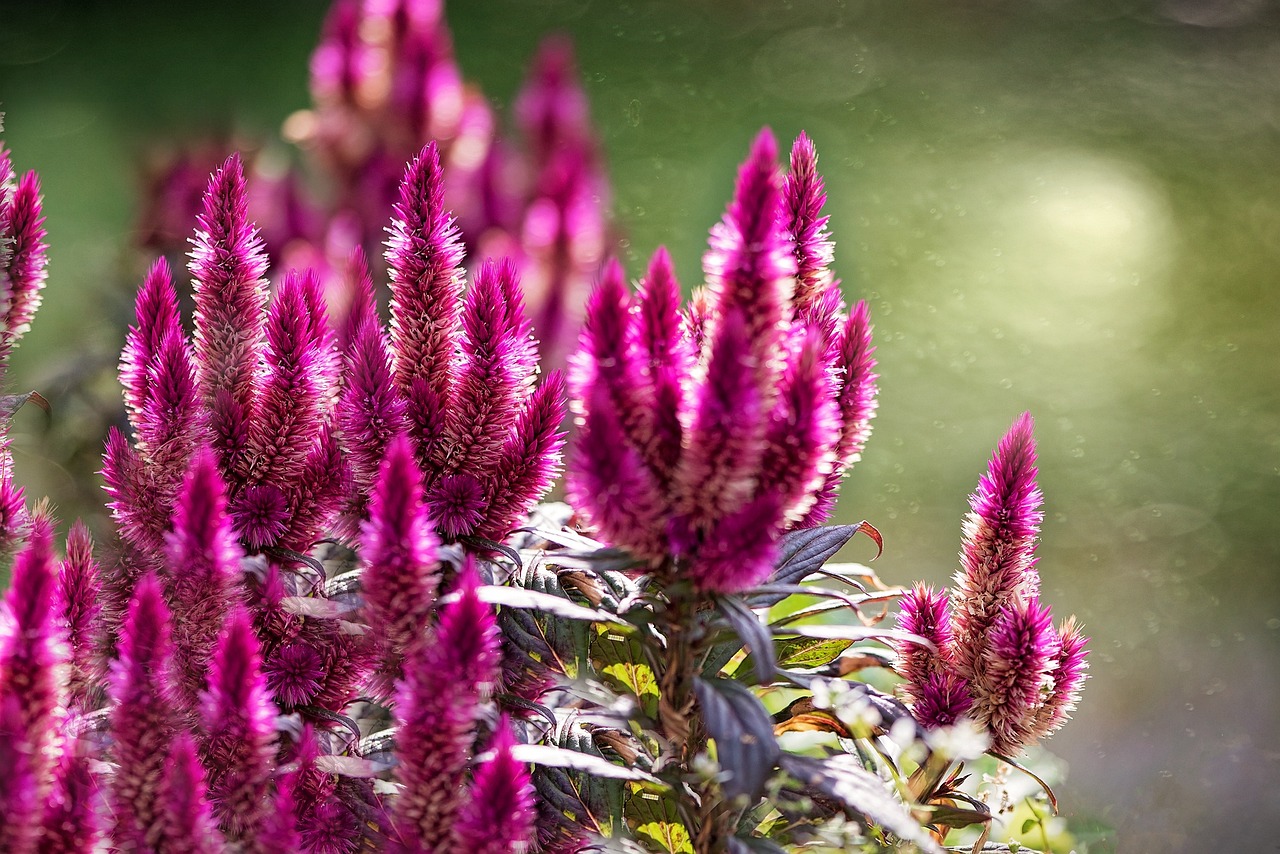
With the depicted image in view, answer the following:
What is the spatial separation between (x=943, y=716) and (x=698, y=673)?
178mm

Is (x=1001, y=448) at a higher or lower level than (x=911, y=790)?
higher

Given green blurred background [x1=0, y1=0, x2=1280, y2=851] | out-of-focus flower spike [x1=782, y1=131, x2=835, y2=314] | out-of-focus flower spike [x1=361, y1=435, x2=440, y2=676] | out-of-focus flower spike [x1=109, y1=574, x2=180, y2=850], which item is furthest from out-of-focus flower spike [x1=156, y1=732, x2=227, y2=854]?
green blurred background [x1=0, y1=0, x2=1280, y2=851]

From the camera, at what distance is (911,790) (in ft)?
2.85

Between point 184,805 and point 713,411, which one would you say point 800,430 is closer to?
point 713,411

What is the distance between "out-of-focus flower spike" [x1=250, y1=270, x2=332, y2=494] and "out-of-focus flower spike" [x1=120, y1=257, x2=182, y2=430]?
0.07 m

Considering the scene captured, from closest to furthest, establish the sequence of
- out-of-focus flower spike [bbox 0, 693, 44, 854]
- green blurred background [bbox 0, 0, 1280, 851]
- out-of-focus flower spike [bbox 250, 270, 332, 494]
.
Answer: out-of-focus flower spike [bbox 0, 693, 44, 854], out-of-focus flower spike [bbox 250, 270, 332, 494], green blurred background [bbox 0, 0, 1280, 851]

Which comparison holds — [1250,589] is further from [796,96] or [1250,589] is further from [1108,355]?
[796,96]

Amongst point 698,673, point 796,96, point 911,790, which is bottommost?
point 911,790

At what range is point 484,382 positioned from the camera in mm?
803

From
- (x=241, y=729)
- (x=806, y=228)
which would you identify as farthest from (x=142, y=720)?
(x=806, y=228)

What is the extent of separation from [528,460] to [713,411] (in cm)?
21

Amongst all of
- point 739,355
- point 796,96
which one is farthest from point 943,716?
point 796,96

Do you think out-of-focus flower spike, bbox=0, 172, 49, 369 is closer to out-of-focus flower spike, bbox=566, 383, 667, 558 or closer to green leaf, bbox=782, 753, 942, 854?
out-of-focus flower spike, bbox=566, 383, 667, 558

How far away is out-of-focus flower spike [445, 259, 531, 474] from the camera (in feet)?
2.62
